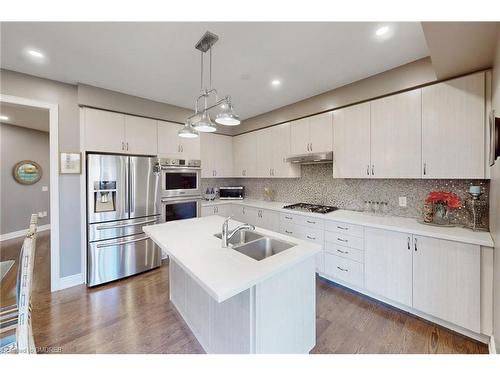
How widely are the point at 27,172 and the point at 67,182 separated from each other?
3768mm

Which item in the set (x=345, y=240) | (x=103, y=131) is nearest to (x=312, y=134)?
(x=345, y=240)

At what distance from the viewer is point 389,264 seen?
2078mm

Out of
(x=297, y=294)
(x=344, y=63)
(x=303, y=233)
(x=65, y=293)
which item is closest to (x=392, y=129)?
(x=344, y=63)

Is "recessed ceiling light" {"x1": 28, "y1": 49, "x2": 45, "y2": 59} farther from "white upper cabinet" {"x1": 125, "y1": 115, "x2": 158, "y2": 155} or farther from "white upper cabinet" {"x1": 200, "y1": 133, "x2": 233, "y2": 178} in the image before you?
"white upper cabinet" {"x1": 200, "y1": 133, "x2": 233, "y2": 178}

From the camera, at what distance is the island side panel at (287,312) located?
3.91ft

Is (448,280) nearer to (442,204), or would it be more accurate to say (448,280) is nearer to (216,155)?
(442,204)

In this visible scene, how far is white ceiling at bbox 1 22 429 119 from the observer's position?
1606 mm

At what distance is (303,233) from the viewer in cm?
286

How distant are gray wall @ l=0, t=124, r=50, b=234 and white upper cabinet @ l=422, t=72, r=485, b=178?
7.60 meters
